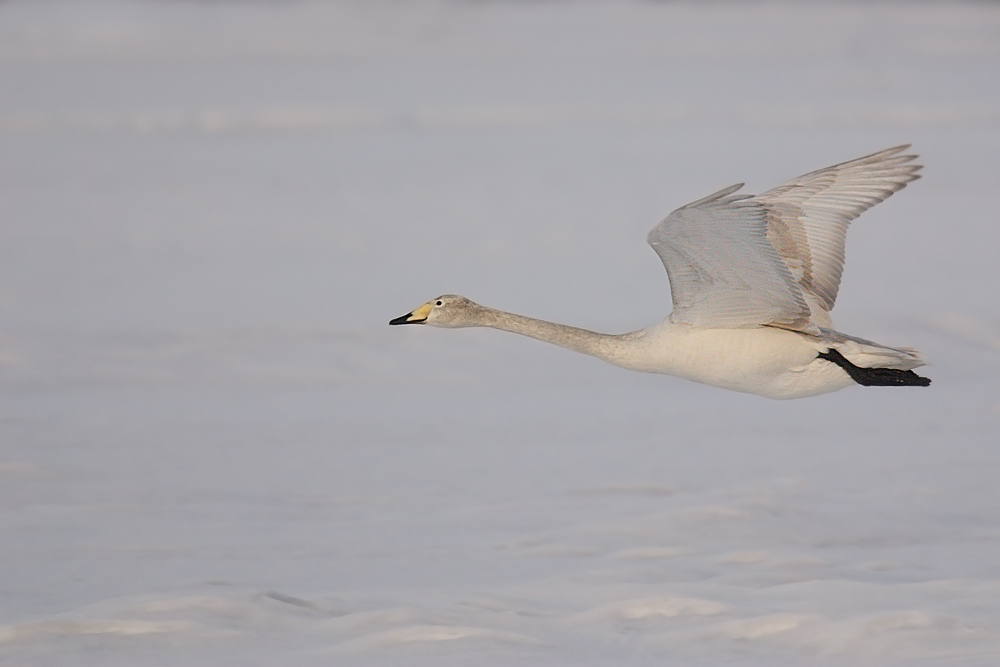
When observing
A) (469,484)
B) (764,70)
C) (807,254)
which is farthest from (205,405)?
(764,70)

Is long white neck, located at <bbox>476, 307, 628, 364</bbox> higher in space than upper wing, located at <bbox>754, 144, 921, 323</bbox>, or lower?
lower

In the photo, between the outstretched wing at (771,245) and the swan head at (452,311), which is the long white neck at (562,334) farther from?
the outstretched wing at (771,245)

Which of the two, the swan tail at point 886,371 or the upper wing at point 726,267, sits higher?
the upper wing at point 726,267

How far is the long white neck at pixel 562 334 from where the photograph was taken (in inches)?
240

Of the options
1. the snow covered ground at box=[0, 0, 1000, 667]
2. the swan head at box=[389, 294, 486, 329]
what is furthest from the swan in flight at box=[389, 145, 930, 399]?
the snow covered ground at box=[0, 0, 1000, 667]

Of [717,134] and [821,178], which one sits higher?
[717,134]

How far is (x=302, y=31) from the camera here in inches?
1033

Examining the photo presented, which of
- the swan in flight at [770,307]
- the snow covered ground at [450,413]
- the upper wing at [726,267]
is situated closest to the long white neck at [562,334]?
the swan in flight at [770,307]

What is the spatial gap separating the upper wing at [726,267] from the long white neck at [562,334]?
31cm

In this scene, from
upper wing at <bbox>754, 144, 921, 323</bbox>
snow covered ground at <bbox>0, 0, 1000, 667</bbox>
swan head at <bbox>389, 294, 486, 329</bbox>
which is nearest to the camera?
snow covered ground at <bbox>0, 0, 1000, 667</bbox>

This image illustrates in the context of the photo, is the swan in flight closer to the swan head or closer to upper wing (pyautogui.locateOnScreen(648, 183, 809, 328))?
upper wing (pyautogui.locateOnScreen(648, 183, 809, 328))

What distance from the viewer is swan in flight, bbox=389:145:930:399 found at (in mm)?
5574

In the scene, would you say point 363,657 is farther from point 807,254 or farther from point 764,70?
point 764,70

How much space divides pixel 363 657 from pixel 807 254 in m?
→ 2.73
